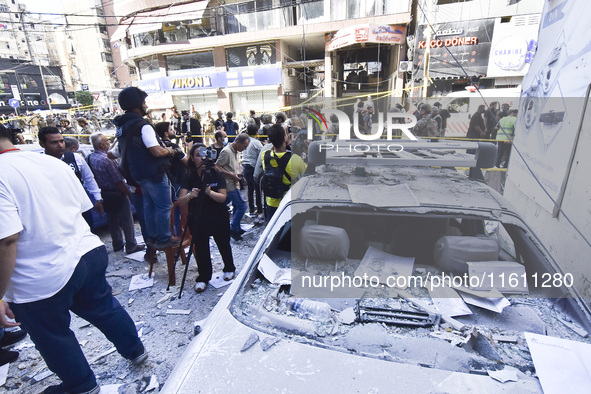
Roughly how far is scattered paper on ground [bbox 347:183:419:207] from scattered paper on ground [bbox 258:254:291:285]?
2.27ft

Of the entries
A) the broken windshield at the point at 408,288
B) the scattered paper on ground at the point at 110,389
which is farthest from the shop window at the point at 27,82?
the broken windshield at the point at 408,288

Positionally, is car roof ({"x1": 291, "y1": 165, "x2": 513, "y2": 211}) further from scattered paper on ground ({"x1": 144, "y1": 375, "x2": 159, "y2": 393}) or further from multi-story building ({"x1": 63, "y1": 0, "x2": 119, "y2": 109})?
multi-story building ({"x1": 63, "y1": 0, "x2": 119, "y2": 109})

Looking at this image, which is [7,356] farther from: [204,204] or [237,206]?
[237,206]

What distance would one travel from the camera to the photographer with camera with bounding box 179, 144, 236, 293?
3023 mm

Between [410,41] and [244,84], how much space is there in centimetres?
987

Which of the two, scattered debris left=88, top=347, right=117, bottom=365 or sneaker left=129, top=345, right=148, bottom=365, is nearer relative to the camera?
sneaker left=129, top=345, right=148, bottom=365

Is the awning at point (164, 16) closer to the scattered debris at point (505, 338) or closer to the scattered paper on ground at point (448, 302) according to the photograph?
the scattered paper on ground at point (448, 302)

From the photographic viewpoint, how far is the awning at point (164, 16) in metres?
17.1

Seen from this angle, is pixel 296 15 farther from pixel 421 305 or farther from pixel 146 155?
pixel 421 305

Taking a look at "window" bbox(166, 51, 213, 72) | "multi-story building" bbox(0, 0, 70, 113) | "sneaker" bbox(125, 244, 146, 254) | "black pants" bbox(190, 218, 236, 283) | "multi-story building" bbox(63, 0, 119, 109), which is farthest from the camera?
"multi-story building" bbox(63, 0, 119, 109)

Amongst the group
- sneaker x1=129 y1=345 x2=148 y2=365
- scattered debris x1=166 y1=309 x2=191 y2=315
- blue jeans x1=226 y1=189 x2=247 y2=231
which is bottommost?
scattered debris x1=166 y1=309 x2=191 y2=315

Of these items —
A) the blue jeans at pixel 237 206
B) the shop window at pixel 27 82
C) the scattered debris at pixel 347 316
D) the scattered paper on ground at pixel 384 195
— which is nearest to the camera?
the scattered debris at pixel 347 316

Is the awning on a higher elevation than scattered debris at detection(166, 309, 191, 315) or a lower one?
higher

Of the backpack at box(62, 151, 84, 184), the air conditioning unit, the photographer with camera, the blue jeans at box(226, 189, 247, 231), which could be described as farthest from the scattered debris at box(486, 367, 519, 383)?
the air conditioning unit
